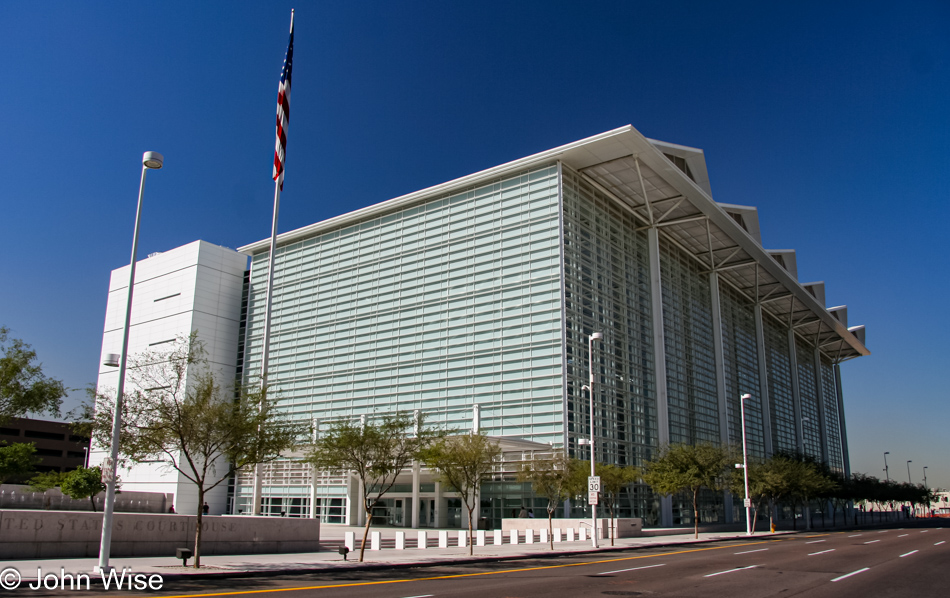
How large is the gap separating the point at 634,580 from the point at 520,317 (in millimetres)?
32636

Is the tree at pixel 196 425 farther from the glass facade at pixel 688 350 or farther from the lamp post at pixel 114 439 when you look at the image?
the glass facade at pixel 688 350

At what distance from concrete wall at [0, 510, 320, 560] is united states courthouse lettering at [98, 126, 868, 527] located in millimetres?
19438

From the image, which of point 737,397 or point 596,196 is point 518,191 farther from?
point 737,397

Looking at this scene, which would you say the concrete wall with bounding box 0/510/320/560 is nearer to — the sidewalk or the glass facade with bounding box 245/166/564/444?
the sidewalk

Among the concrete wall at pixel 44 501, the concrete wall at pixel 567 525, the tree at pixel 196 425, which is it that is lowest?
the concrete wall at pixel 567 525

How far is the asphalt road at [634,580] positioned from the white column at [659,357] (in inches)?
1041

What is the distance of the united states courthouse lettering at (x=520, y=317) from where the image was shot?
48.9 meters

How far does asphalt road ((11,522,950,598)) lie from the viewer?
1512 cm

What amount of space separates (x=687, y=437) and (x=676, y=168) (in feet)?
79.0

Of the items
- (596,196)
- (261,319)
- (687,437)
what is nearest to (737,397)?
(687,437)

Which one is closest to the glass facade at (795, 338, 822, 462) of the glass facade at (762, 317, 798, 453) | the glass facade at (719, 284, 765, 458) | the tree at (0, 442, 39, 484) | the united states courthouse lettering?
the glass facade at (762, 317, 798, 453)

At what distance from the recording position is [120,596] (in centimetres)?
1355

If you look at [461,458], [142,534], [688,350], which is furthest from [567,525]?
[688,350]

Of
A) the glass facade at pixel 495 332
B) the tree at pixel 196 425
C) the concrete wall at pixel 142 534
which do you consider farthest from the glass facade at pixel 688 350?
the tree at pixel 196 425
